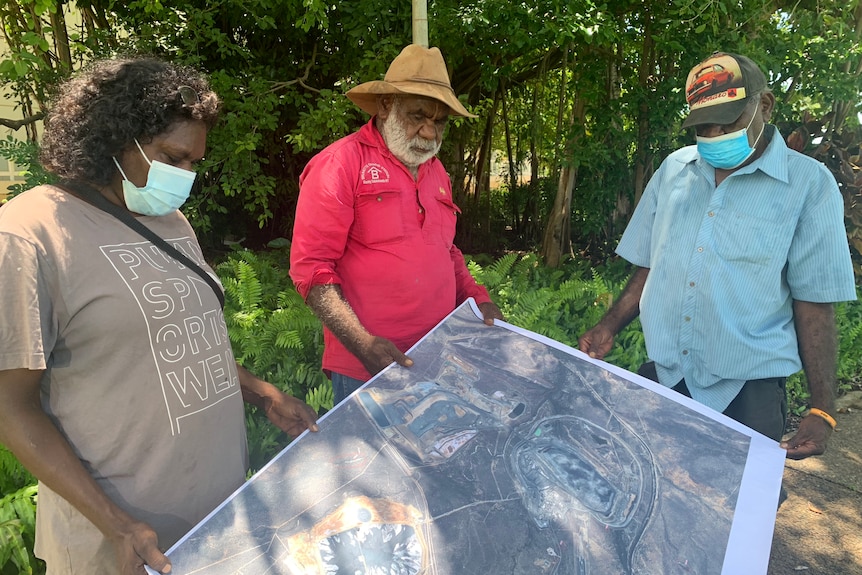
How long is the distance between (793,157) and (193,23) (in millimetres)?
5540

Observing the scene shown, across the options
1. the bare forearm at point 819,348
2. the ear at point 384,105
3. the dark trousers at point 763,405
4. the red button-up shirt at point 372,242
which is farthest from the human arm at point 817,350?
the ear at point 384,105

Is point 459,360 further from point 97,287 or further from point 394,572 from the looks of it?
point 97,287

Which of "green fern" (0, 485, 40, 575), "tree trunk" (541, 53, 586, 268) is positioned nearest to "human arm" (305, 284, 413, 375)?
"green fern" (0, 485, 40, 575)

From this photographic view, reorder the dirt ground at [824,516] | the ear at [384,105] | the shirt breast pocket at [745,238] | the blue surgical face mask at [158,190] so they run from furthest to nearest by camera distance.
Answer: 1. the dirt ground at [824,516]
2. the ear at [384,105]
3. the shirt breast pocket at [745,238]
4. the blue surgical face mask at [158,190]

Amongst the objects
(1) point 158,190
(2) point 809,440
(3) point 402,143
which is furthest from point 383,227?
(2) point 809,440

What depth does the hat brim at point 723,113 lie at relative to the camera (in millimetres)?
2070

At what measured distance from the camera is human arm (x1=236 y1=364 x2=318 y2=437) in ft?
5.83

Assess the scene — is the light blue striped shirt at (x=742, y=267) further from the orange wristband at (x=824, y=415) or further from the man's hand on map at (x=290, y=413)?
the man's hand on map at (x=290, y=413)

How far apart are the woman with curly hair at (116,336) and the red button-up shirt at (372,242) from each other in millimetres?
546

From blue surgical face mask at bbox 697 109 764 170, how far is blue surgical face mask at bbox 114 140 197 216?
1678 millimetres

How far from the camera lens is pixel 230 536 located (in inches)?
53.5

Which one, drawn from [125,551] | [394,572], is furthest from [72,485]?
[394,572]

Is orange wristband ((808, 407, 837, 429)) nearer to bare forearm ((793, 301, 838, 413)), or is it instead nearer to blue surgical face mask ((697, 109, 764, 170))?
bare forearm ((793, 301, 838, 413))

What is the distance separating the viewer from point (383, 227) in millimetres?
2250
